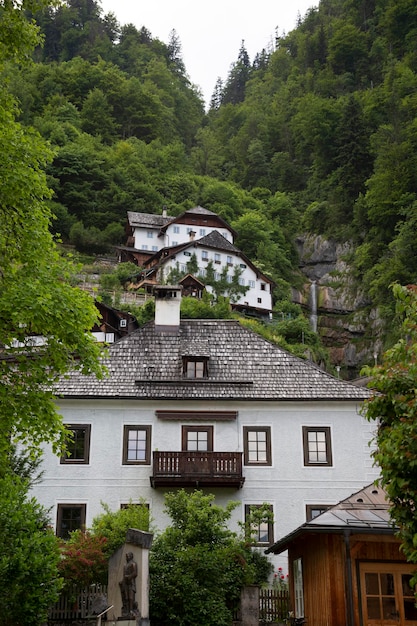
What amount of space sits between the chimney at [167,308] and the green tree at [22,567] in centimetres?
1611

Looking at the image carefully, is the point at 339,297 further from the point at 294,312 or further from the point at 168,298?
the point at 168,298

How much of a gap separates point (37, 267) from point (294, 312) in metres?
59.0

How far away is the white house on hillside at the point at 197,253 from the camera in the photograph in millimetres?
69938

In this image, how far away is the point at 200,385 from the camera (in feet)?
94.2

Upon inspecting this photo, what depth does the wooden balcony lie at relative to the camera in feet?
86.4

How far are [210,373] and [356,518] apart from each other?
1379cm

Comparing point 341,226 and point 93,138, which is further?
point 93,138

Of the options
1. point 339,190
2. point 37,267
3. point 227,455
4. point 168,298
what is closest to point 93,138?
point 339,190

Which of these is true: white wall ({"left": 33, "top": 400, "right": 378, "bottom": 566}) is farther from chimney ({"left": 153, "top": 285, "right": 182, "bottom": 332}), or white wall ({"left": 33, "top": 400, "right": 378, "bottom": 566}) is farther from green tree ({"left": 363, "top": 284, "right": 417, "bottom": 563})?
green tree ({"left": 363, "top": 284, "right": 417, "bottom": 563})

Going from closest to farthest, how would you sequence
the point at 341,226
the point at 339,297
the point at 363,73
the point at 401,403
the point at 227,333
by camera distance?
the point at 401,403
the point at 227,333
the point at 339,297
the point at 341,226
the point at 363,73

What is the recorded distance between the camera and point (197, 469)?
26.4 m

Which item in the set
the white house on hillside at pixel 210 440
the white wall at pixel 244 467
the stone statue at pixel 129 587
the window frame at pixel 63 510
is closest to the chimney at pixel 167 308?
the white house on hillside at pixel 210 440

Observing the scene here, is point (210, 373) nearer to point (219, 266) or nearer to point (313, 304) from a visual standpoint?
point (219, 266)

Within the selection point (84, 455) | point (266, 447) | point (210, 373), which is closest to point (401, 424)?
point (266, 447)
